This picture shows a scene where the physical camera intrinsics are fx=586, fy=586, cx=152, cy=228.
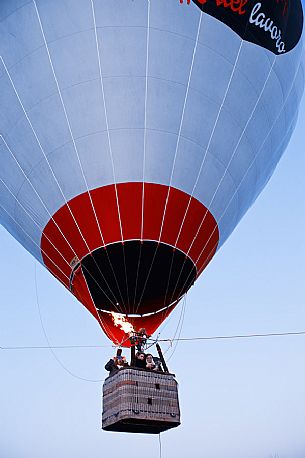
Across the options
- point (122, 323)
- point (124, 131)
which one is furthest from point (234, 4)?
point (122, 323)

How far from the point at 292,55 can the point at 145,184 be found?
110 inches

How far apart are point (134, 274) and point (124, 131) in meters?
1.52

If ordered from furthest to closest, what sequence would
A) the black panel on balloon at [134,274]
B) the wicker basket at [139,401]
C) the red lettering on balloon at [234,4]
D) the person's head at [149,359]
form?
1. the red lettering on balloon at [234,4]
2. the black panel on balloon at [134,274]
3. the person's head at [149,359]
4. the wicker basket at [139,401]

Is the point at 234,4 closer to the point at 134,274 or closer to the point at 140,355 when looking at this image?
the point at 134,274

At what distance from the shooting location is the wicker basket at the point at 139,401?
5.44 metres

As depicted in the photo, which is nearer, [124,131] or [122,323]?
[124,131]

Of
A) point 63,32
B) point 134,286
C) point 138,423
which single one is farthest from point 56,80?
point 138,423

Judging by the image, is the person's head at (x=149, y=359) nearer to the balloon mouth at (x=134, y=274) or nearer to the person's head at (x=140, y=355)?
the person's head at (x=140, y=355)

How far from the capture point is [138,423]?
5.55m

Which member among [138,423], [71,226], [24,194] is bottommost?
[138,423]

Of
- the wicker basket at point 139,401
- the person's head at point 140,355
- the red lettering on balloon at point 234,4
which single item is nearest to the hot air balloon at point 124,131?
the red lettering on balloon at point 234,4

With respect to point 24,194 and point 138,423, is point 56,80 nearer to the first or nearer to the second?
point 24,194

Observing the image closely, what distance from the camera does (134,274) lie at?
621 cm

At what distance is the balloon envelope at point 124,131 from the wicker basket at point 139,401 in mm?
798
